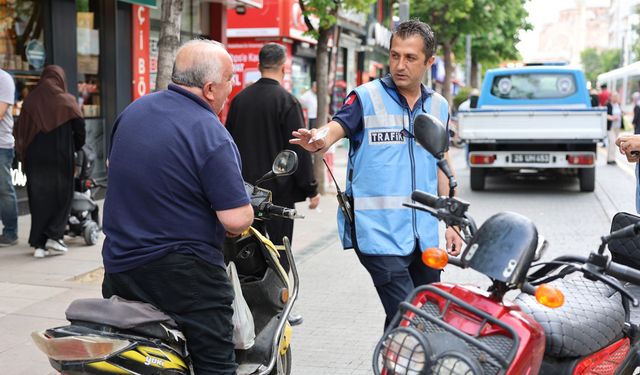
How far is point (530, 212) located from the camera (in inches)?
452

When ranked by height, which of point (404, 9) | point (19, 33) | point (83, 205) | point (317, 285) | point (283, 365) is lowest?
point (317, 285)

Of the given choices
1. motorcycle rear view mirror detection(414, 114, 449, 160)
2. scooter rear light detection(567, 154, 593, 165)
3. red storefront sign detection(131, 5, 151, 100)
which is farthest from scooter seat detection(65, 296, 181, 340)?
scooter rear light detection(567, 154, 593, 165)

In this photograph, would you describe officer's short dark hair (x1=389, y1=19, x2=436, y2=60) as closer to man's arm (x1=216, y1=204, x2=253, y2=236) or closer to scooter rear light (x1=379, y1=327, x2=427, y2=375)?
man's arm (x1=216, y1=204, x2=253, y2=236)

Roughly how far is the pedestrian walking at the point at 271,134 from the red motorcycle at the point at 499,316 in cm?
294

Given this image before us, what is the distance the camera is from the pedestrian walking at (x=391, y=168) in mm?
3660

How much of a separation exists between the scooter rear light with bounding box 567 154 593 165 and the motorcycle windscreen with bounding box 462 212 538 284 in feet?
37.4

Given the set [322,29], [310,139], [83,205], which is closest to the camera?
[310,139]

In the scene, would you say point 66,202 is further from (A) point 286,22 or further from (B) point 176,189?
(A) point 286,22

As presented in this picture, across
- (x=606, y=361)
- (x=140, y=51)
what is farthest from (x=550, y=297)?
(x=140, y=51)

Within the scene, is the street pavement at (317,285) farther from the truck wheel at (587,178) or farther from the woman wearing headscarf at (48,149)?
the truck wheel at (587,178)

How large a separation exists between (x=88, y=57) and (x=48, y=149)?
14.2 ft

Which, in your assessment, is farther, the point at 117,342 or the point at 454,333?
the point at 117,342

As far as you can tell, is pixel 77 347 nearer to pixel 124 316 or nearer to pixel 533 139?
pixel 124 316

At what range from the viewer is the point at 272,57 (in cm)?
571
